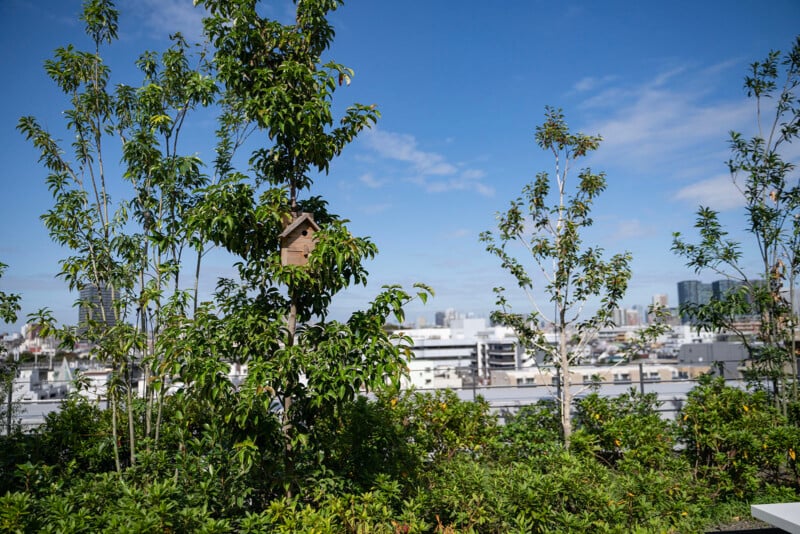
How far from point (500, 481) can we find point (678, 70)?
7.08m

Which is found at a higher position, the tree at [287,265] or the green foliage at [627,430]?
the tree at [287,265]

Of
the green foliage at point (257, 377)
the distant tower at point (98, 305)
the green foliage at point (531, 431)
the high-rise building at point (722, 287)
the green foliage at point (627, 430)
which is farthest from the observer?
the high-rise building at point (722, 287)

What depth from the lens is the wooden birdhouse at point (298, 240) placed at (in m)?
3.62

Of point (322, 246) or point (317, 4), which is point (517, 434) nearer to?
point (322, 246)

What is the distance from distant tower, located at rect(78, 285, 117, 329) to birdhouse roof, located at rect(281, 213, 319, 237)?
205 centimetres

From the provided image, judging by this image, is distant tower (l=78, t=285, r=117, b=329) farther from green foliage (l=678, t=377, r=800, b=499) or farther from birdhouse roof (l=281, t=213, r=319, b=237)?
green foliage (l=678, t=377, r=800, b=499)

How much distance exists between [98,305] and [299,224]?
2232 millimetres

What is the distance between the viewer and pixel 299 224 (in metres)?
3.63

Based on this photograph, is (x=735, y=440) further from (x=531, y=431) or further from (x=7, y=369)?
(x=7, y=369)

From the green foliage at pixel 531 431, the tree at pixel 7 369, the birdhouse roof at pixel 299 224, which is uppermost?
the birdhouse roof at pixel 299 224

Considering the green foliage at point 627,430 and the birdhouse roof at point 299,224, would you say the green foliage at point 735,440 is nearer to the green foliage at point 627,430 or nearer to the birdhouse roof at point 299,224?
the green foliage at point 627,430

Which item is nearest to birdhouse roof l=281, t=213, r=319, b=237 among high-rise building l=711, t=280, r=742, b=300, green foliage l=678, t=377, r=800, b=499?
green foliage l=678, t=377, r=800, b=499

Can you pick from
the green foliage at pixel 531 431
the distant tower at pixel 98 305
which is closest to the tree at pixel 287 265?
the distant tower at pixel 98 305

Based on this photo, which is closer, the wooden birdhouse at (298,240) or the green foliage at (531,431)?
the wooden birdhouse at (298,240)
